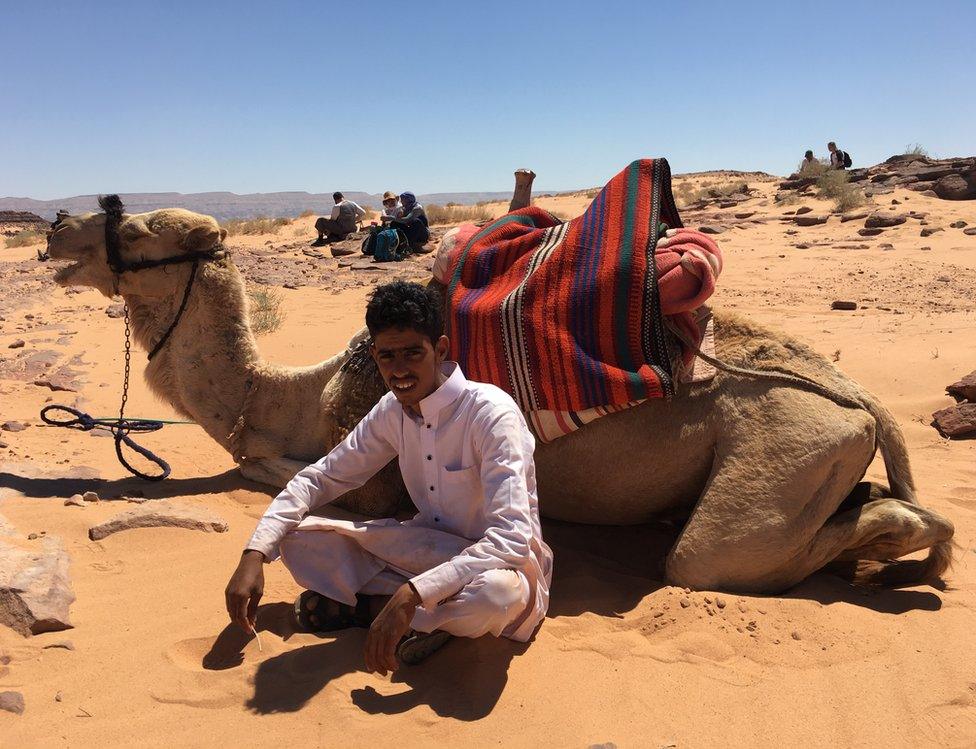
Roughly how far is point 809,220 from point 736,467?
658 inches

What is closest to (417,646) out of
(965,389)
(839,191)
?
(965,389)

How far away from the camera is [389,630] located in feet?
7.65

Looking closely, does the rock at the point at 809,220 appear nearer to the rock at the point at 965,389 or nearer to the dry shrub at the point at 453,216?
the dry shrub at the point at 453,216

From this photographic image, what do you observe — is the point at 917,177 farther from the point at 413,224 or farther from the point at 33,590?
the point at 33,590

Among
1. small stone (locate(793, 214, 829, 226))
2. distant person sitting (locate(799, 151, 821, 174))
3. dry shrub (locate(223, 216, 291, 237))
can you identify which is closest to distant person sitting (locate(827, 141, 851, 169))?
distant person sitting (locate(799, 151, 821, 174))

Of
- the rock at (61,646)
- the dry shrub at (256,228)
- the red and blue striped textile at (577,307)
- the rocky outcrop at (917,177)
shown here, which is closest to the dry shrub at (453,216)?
the dry shrub at (256,228)

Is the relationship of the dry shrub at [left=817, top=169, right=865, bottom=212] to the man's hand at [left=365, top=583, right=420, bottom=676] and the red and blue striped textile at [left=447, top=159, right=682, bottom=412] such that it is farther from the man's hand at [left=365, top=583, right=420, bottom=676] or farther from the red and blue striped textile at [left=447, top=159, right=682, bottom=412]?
the man's hand at [left=365, top=583, right=420, bottom=676]

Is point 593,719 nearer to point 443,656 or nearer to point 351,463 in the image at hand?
point 443,656

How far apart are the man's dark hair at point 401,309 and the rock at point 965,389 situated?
4.95 m

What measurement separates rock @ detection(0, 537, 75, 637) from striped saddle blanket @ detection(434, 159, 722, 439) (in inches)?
72.3

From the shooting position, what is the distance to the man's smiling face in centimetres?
270

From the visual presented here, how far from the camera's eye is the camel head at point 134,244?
442 centimetres

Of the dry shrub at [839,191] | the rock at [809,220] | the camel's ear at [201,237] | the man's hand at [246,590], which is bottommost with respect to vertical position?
the man's hand at [246,590]

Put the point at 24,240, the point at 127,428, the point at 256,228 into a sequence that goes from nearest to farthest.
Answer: the point at 127,428, the point at 24,240, the point at 256,228
